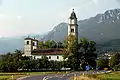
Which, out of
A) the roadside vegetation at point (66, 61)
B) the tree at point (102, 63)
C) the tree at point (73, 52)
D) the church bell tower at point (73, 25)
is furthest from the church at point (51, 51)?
the tree at point (102, 63)

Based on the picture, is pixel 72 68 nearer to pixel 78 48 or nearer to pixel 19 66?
pixel 78 48

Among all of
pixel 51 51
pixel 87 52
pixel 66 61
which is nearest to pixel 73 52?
pixel 66 61

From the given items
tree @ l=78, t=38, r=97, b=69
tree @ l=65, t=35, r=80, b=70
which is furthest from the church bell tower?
tree @ l=65, t=35, r=80, b=70

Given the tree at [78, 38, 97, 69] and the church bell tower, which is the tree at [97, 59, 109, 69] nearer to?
the tree at [78, 38, 97, 69]

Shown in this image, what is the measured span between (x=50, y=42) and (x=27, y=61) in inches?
1955

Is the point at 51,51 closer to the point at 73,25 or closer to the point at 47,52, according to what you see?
the point at 47,52

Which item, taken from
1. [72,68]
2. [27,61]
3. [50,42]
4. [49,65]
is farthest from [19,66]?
[50,42]

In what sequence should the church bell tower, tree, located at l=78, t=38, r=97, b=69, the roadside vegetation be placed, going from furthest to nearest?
the church bell tower < tree, located at l=78, t=38, r=97, b=69 < the roadside vegetation

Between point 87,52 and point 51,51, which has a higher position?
point 51,51

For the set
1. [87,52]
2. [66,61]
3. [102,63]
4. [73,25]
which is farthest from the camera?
[73,25]

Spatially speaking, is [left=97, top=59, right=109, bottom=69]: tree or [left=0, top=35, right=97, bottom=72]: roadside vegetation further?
[left=97, top=59, right=109, bottom=69]: tree

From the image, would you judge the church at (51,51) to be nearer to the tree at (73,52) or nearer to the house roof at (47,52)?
the house roof at (47,52)

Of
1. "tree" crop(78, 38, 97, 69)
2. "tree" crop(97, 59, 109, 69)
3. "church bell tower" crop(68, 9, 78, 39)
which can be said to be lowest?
"tree" crop(97, 59, 109, 69)

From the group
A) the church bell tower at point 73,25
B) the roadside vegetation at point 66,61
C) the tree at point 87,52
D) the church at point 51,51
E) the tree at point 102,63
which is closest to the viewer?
the roadside vegetation at point 66,61
